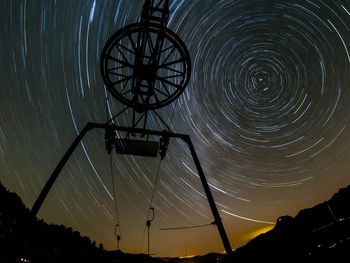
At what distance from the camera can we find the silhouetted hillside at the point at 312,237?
3.25 m

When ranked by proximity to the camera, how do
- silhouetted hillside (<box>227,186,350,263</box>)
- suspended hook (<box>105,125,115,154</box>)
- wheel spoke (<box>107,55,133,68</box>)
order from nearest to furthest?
1. silhouetted hillside (<box>227,186,350,263</box>)
2. wheel spoke (<box>107,55,133,68</box>)
3. suspended hook (<box>105,125,115,154</box>)

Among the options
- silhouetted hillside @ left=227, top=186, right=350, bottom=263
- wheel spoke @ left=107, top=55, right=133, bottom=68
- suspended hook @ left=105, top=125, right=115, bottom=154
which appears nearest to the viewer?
silhouetted hillside @ left=227, top=186, right=350, bottom=263

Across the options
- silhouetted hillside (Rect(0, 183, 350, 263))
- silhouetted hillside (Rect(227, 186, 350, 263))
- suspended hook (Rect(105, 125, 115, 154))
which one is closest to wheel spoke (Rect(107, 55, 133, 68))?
suspended hook (Rect(105, 125, 115, 154))

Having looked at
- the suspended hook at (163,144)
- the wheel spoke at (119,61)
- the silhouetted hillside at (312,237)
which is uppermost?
the wheel spoke at (119,61)

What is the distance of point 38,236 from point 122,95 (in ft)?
14.0

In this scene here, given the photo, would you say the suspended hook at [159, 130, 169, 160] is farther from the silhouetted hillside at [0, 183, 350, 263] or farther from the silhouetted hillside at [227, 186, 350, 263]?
the silhouetted hillside at [227, 186, 350, 263]

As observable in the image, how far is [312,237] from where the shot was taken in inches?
141

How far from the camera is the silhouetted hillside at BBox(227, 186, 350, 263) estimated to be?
3.25m

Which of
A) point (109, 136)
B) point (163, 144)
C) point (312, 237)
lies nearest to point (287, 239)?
point (312, 237)

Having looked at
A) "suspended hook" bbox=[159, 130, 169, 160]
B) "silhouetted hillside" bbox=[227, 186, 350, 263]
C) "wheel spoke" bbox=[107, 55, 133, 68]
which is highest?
"wheel spoke" bbox=[107, 55, 133, 68]

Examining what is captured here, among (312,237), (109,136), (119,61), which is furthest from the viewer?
(109,136)

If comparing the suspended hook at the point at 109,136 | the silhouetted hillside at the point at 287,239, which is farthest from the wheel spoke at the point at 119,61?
the silhouetted hillside at the point at 287,239

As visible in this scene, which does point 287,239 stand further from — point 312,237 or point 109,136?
point 109,136

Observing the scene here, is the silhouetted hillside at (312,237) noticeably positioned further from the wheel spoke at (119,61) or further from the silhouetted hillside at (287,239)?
the wheel spoke at (119,61)
